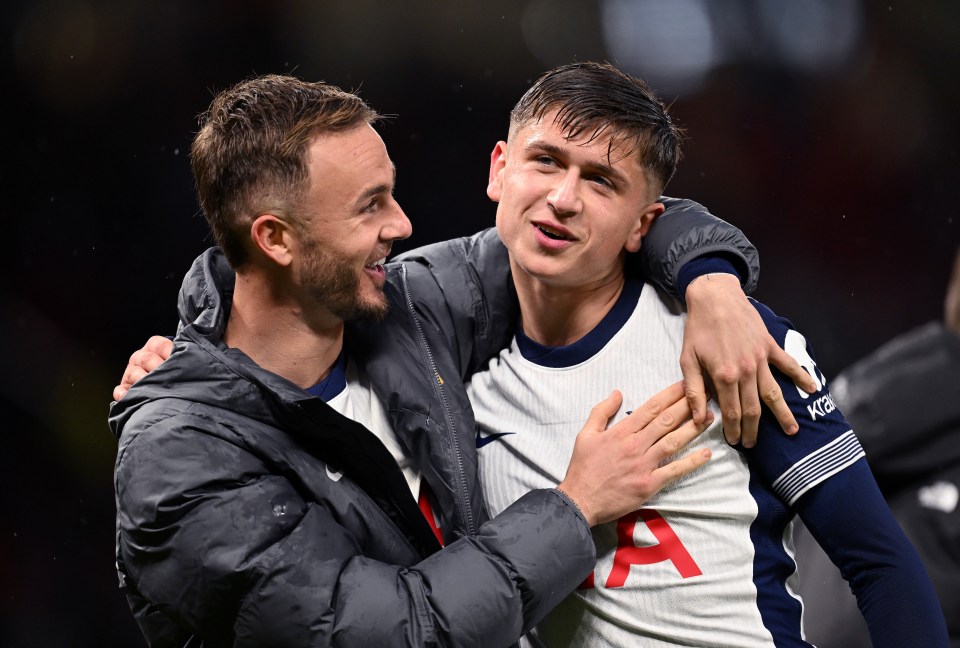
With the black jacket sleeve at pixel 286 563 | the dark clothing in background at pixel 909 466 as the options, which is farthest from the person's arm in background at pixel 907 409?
the black jacket sleeve at pixel 286 563

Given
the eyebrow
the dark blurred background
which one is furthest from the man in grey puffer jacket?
the dark blurred background

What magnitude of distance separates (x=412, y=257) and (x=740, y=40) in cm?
230

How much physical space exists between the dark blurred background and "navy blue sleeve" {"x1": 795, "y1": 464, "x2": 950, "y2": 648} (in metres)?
2.12

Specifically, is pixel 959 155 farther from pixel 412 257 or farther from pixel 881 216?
pixel 412 257

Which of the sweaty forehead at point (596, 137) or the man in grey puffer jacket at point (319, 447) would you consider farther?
the sweaty forehead at point (596, 137)

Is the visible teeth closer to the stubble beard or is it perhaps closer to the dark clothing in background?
the stubble beard

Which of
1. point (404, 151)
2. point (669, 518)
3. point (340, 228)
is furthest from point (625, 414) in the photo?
point (404, 151)

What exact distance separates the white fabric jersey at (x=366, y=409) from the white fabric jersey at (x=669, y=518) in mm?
133

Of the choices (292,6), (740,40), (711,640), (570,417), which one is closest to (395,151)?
(292,6)

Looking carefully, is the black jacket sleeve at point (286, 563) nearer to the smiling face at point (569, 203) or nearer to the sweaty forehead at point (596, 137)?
the smiling face at point (569, 203)

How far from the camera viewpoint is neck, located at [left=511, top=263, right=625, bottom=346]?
1512 mm

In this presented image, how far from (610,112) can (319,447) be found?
2.04 ft

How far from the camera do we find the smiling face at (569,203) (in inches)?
56.0

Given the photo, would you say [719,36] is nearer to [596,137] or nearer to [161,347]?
[596,137]
